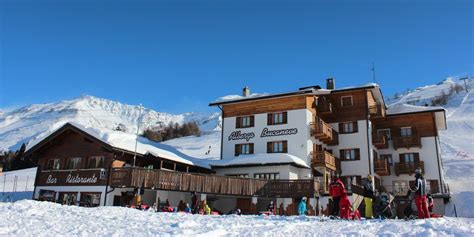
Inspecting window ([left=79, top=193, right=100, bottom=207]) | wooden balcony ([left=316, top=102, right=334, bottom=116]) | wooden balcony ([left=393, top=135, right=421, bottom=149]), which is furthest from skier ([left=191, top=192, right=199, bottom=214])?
wooden balcony ([left=393, top=135, right=421, bottom=149])

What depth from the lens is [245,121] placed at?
3653 cm

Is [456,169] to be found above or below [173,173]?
above

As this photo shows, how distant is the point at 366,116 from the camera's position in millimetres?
35781

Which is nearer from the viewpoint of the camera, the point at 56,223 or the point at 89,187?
the point at 56,223

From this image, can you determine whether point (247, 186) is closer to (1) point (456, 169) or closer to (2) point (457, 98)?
(1) point (456, 169)

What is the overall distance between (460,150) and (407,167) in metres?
28.9

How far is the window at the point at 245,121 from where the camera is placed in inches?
1421

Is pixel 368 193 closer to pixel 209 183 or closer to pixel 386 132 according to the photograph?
pixel 209 183

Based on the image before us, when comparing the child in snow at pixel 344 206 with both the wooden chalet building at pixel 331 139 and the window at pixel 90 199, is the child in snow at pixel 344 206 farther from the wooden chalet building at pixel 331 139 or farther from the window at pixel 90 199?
the window at pixel 90 199

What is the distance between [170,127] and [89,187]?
66.3 meters

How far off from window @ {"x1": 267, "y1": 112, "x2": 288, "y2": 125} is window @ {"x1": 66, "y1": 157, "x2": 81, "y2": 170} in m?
15.2

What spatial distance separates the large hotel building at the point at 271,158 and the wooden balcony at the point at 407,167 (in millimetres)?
90

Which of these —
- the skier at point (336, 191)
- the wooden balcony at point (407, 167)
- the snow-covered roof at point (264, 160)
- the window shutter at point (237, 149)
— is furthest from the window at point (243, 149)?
the skier at point (336, 191)

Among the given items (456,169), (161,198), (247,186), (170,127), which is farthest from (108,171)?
(170,127)
